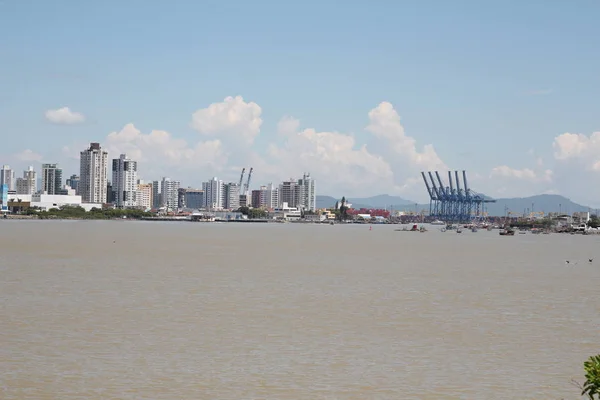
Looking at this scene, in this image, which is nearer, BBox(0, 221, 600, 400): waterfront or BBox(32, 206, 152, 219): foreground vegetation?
BBox(0, 221, 600, 400): waterfront

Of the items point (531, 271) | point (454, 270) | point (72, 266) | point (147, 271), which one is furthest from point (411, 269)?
point (72, 266)

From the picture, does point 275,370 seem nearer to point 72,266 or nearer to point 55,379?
point 55,379

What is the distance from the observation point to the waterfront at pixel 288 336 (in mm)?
12164

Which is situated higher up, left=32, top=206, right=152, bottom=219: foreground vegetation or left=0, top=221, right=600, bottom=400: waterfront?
left=32, top=206, right=152, bottom=219: foreground vegetation

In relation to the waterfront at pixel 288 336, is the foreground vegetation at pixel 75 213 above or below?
above

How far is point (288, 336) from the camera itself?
16.5m

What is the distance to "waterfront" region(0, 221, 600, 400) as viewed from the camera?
12.2 m

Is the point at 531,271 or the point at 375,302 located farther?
the point at 531,271

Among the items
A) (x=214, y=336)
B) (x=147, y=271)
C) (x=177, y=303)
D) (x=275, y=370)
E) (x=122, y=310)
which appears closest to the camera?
(x=275, y=370)

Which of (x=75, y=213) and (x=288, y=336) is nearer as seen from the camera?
(x=288, y=336)

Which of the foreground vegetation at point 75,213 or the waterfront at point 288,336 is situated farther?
the foreground vegetation at point 75,213

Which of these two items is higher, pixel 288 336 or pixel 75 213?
pixel 75 213

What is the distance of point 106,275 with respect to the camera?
99.7ft

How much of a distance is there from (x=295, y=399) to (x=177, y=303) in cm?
1075
